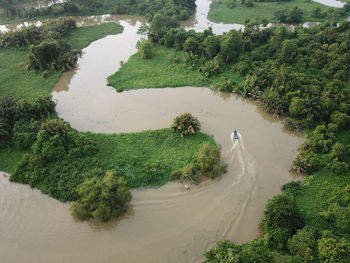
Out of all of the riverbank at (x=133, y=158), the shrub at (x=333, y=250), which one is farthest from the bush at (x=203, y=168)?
the shrub at (x=333, y=250)

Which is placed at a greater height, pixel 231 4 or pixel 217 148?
pixel 231 4

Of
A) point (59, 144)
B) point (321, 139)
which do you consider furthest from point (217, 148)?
point (59, 144)

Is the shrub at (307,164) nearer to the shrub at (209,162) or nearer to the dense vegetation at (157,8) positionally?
the shrub at (209,162)

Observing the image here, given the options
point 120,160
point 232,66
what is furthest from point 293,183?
point 232,66

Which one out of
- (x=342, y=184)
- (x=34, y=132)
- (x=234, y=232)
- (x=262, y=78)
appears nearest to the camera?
(x=234, y=232)

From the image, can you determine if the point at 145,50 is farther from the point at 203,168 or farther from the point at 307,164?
the point at 307,164

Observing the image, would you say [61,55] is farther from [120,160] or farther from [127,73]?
[120,160]
